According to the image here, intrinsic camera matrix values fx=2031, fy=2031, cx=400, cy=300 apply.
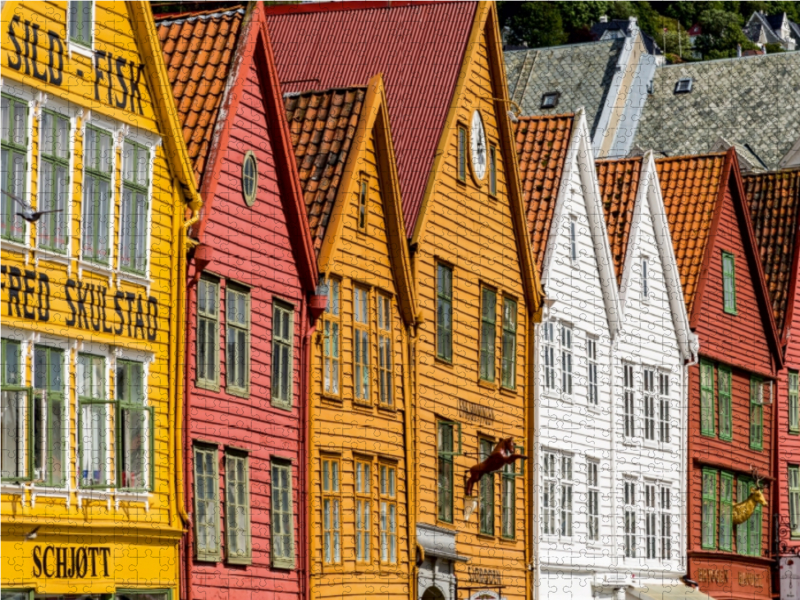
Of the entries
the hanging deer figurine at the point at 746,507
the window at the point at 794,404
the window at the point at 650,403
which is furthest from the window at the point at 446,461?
the window at the point at 794,404

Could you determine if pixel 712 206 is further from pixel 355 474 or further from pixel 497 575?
pixel 355 474

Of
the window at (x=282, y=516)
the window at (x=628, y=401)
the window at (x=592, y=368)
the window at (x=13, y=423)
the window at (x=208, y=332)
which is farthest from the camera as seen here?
the window at (x=628, y=401)

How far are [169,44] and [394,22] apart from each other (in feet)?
25.1

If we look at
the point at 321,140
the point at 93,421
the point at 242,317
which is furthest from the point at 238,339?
the point at 321,140

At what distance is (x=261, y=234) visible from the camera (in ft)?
83.7

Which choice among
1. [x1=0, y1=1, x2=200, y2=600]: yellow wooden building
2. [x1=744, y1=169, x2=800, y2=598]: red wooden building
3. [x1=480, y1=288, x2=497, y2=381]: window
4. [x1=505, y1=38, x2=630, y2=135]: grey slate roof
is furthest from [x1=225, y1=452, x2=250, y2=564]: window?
[x1=505, y1=38, x2=630, y2=135]: grey slate roof

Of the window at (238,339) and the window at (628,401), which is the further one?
the window at (628,401)

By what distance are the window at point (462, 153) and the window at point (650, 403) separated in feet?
27.3

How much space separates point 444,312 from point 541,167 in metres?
5.42

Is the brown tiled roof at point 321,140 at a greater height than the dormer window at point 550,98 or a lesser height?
lesser

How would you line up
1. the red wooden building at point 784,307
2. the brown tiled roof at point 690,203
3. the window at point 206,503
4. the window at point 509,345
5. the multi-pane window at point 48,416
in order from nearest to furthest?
1. the multi-pane window at point 48,416
2. the window at point 206,503
3. the window at point 509,345
4. the brown tiled roof at point 690,203
5. the red wooden building at point 784,307

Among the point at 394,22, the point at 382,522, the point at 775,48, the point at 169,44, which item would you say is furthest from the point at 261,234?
the point at 775,48

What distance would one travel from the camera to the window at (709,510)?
1588 inches

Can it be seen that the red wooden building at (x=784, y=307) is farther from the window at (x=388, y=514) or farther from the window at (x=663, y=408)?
the window at (x=388, y=514)
